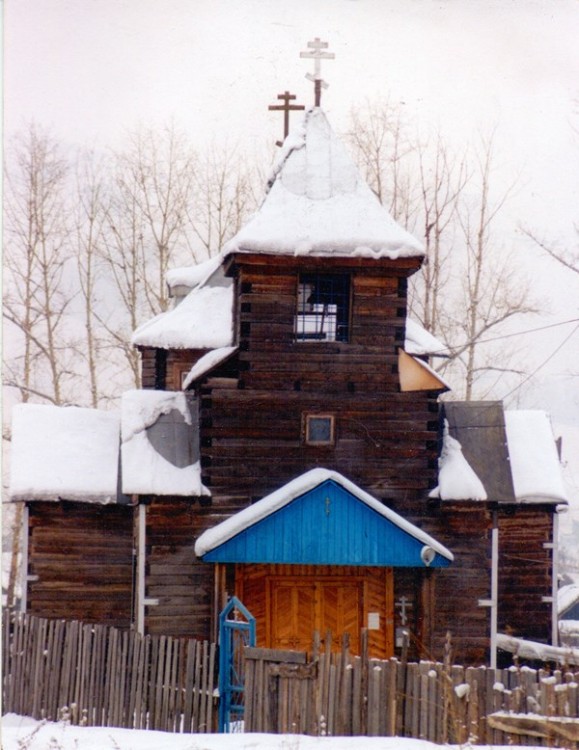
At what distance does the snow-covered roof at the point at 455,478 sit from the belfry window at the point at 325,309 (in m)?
2.67

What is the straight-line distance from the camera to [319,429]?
14.5 m

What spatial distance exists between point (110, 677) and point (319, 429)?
484cm

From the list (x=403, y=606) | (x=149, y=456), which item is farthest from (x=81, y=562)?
(x=403, y=606)

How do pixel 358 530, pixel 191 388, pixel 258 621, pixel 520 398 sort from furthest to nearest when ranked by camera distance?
pixel 520 398
pixel 191 388
pixel 258 621
pixel 358 530

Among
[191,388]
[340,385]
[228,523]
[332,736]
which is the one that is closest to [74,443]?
[191,388]

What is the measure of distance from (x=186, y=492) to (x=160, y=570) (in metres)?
1.34

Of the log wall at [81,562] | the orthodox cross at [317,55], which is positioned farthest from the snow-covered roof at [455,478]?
the orthodox cross at [317,55]

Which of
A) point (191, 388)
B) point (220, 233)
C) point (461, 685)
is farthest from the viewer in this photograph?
point (220, 233)

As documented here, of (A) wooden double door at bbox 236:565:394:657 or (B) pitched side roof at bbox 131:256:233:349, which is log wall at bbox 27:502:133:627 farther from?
(B) pitched side roof at bbox 131:256:233:349

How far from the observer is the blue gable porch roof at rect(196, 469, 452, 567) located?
1327cm

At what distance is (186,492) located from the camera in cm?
1455

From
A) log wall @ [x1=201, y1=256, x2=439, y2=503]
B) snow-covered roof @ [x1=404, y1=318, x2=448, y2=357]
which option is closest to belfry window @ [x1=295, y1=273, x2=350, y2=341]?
log wall @ [x1=201, y1=256, x2=439, y2=503]

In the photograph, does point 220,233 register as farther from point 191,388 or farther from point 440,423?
point 440,423

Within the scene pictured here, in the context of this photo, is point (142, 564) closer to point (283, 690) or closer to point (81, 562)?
point (81, 562)
